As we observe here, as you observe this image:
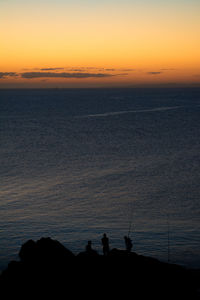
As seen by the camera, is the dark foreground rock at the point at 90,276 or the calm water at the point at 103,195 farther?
the calm water at the point at 103,195

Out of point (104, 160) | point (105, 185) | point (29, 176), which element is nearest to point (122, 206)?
point (105, 185)

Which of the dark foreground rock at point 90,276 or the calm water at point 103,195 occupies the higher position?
the dark foreground rock at point 90,276

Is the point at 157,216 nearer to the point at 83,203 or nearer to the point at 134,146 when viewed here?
the point at 83,203

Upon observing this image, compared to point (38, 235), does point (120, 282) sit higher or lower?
higher

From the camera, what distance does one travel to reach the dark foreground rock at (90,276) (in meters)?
14.8

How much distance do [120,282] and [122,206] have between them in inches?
608

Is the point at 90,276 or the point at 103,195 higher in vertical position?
the point at 90,276

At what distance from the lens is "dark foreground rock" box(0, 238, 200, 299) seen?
1477 cm

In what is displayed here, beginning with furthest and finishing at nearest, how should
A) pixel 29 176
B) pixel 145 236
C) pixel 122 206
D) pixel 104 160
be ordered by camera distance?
pixel 104 160, pixel 29 176, pixel 122 206, pixel 145 236

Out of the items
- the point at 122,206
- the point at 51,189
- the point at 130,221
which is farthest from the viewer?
the point at 51,189

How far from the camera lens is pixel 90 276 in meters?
15.5

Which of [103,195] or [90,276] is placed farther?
[103,195]

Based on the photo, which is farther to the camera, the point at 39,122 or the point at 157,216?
the point at 39,122

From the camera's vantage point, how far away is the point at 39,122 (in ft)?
352
